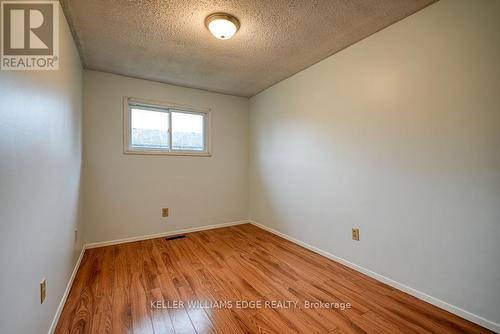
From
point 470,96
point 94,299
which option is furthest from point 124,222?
point 470,96

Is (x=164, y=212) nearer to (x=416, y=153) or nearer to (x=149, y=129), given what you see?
(x=149, y=129)

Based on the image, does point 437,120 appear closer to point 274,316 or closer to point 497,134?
point 497,134

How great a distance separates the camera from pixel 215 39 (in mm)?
2133

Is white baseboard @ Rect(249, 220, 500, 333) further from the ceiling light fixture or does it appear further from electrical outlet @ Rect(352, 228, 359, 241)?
the ceiling light fixture

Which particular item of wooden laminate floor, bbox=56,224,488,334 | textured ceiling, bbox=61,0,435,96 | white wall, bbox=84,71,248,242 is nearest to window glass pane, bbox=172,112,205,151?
white wall, bbox=84,71,248,242

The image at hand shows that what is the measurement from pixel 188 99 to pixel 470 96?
3221mm

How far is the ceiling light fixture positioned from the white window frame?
168 cm

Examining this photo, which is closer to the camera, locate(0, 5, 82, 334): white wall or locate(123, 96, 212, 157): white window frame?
locate(0, 5, 82, 334): white wall

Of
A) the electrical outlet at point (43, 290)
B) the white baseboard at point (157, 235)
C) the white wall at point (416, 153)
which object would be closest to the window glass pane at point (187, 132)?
the white baseboard at point (157, 235)

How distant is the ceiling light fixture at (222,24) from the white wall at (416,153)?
1.24 metres

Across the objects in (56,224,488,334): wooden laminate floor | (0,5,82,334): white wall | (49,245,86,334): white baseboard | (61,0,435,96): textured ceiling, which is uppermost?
(61,0,435,96): textured ceiling

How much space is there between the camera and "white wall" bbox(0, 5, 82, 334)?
862 millimetres

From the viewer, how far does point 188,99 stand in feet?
11.2

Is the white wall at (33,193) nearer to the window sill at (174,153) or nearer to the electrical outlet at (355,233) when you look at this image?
the window sill at (174,153)
